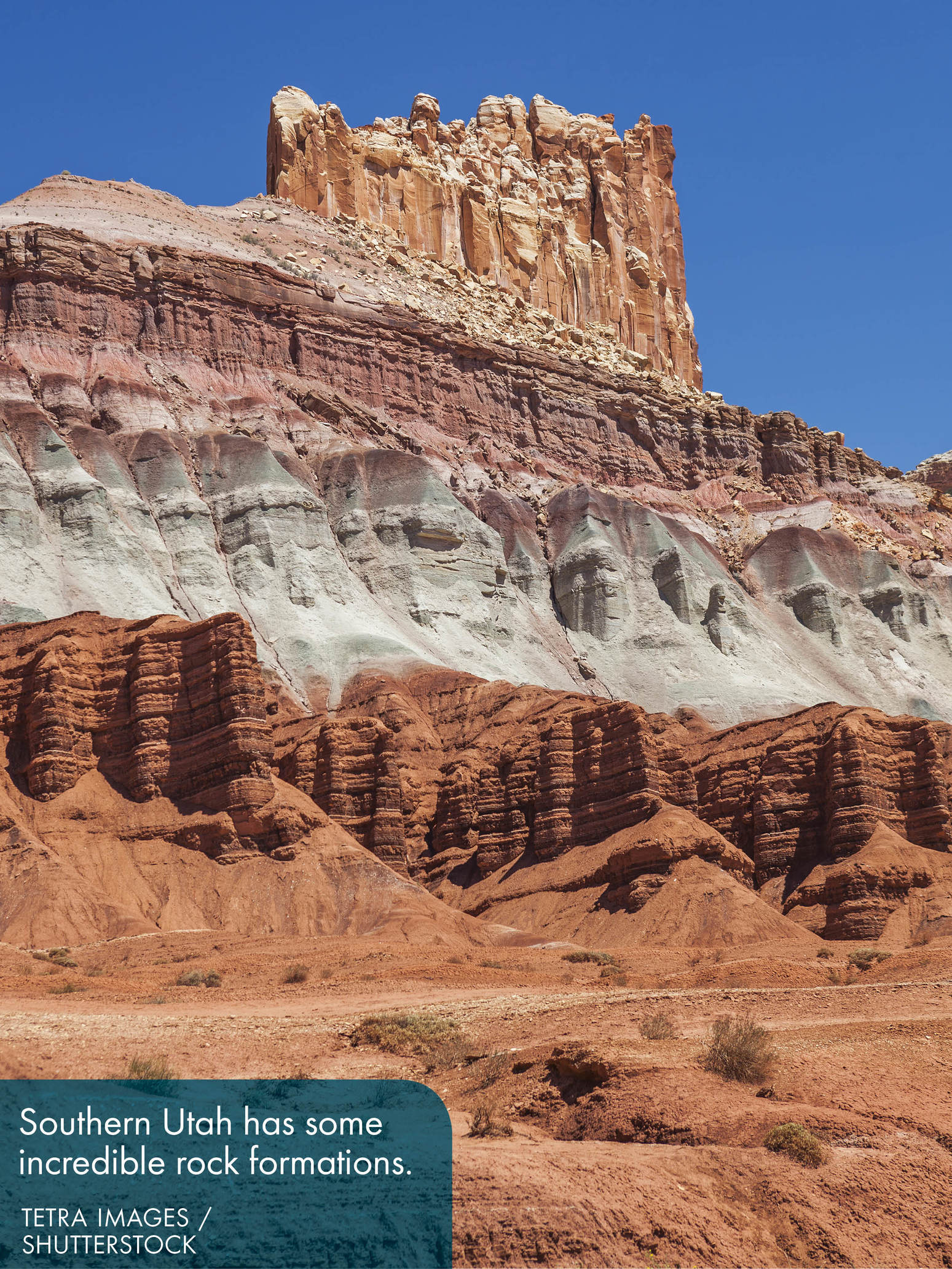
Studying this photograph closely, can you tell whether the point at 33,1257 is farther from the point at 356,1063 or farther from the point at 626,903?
the point at 626,903

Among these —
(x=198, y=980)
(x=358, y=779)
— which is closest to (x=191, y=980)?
(x=198, y=980)

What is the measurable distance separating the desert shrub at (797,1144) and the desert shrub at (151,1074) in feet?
22.1

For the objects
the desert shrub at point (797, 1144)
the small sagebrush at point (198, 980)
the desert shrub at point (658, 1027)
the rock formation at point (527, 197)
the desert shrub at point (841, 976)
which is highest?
the rock formation at point (527, 197)

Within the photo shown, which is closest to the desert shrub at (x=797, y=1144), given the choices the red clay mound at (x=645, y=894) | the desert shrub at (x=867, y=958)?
the desert shrub at (x=867, y=958)

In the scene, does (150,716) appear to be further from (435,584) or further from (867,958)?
(435,584)

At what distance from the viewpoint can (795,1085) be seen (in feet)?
59.7

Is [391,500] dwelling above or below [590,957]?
above

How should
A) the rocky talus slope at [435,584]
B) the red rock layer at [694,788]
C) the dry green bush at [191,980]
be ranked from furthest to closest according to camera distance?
the red rock layer at [694,788], the rocky talus slope at [435,584], the dry green bush at [191,980]

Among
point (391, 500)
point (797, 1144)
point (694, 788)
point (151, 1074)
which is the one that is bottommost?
point (797, 1144)

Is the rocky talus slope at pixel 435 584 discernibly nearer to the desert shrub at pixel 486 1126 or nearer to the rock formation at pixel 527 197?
the rock formation at pixel 527 197

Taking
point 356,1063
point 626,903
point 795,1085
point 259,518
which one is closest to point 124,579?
point 259,518

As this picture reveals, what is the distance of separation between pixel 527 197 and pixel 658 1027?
130 m

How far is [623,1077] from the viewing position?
18.2m

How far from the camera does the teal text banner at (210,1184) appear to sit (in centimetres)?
1241
